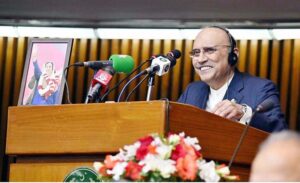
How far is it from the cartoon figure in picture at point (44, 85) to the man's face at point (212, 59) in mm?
734

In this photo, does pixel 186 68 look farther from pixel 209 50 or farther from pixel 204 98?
pixel 204 98

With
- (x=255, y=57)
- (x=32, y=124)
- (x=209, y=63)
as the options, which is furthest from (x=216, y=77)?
(x=255, y=57)

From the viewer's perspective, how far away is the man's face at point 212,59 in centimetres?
459

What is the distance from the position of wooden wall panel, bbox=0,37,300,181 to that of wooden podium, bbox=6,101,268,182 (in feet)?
13.0

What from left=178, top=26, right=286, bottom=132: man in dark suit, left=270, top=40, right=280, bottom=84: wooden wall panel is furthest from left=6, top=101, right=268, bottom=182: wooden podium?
left=270, top=40, right=280, bottom=84: wooden wall panel

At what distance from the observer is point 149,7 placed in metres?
7.34

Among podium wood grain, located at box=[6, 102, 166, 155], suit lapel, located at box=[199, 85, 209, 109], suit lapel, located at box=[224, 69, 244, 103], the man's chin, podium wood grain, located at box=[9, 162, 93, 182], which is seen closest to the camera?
podium wood grain, located at box=[6, 102, 166, 155]

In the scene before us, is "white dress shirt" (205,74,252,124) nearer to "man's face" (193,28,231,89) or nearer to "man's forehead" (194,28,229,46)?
"man's face" (193,28,231,89)

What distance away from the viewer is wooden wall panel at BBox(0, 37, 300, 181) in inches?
307

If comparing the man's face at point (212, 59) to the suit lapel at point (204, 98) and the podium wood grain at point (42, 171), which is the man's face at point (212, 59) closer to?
the suit lapel at point (204, 98)

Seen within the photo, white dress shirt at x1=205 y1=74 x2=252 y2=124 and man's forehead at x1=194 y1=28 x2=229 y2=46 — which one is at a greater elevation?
man's forehead at x1=194 y1=28 x2=229 y2=46

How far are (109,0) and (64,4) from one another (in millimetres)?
402

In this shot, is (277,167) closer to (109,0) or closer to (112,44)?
(109,0)

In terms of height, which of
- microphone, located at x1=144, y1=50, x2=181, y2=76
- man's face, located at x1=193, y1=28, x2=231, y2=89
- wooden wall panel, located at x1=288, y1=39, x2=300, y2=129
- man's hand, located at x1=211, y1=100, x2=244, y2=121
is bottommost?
man's hand, located at x1=211, y1=100, x2=244, y2=121
